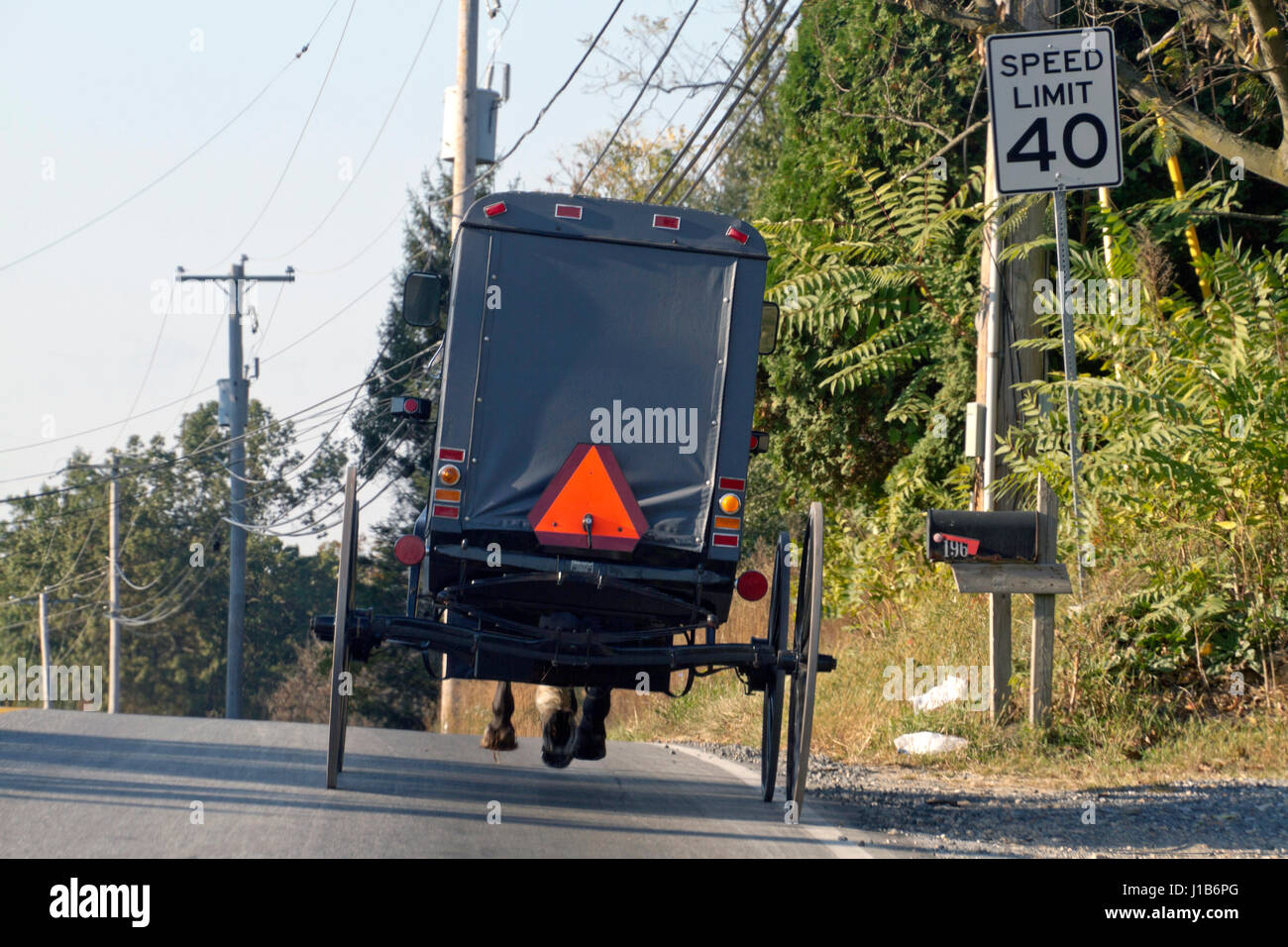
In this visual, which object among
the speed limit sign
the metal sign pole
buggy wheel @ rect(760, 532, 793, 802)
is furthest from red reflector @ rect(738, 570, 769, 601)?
the speed limit sign

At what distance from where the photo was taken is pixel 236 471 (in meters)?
A: 31.5

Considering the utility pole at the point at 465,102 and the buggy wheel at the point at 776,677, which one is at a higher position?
the utility pole at the point at 465,102

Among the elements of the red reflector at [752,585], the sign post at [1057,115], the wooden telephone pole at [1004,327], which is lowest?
the red reflector at [752,585]

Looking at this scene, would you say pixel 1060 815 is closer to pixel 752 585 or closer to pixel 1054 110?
pixel 752 585

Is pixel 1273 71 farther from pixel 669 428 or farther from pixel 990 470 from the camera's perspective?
pixel 669 428

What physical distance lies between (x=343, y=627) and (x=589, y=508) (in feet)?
5.12

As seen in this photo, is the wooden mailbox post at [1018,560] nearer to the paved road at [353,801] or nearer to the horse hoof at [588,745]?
the paved road at [353,801]

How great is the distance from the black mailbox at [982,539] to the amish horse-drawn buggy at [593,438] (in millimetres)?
2096

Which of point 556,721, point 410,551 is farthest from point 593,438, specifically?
point 556,721

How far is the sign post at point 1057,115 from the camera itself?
978 centimetres

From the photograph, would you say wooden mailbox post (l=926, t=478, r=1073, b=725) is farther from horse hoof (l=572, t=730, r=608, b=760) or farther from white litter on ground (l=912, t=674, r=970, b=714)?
horse hoof (l=572, t=730, r=608, b=760)

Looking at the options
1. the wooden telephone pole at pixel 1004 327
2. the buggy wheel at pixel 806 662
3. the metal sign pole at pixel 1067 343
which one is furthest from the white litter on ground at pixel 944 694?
the buggy wheel at pixel 806 662
